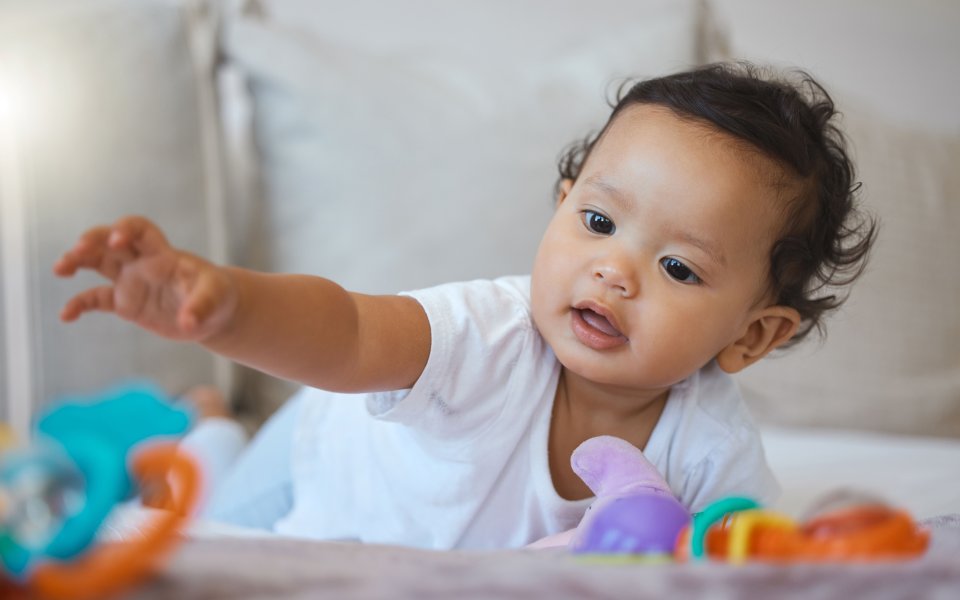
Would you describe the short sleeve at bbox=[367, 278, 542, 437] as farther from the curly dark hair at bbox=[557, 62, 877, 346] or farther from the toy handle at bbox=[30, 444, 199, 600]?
the toy handle at bbox=[30, 444, 199, 600]

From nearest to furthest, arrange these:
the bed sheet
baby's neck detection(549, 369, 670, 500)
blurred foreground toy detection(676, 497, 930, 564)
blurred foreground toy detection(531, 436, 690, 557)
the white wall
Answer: blurred foreground toy detection(676, 497, 930, 564) < blurred foreground toy detection(531, 436, 690, 557) < baby's neck detection(549, 369, 670, 500) < the bed sheet < the white wall

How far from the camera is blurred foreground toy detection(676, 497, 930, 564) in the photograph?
1.56 ft

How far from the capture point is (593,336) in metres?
0.84

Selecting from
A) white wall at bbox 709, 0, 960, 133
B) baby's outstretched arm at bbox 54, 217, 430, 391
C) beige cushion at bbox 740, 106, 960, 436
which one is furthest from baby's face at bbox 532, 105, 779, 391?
white wall at bbox 709, 0, 960, 133

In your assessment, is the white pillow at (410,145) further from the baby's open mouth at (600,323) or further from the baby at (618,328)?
the baby's open mouth at (600,323)

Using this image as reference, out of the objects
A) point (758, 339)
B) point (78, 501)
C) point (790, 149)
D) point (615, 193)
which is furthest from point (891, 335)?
point (78, 501)

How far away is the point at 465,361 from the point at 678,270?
8.4 inches

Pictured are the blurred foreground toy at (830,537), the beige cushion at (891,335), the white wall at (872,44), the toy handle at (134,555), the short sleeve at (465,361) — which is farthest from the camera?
the white wall at (872,44)

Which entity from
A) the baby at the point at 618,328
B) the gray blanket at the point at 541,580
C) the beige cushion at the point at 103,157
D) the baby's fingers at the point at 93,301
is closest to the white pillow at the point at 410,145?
the beige cushion at the point at 103,157

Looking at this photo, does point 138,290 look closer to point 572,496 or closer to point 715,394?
point 572,496

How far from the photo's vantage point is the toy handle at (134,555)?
373mm

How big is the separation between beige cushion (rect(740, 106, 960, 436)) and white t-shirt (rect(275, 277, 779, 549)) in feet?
1.66

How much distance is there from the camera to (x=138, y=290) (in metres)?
0.53

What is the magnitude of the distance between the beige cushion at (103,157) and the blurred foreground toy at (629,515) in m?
0.76
